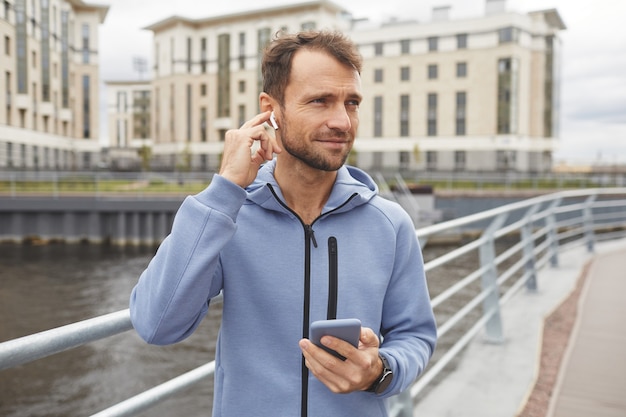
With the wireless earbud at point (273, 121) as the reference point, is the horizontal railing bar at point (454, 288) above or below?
below

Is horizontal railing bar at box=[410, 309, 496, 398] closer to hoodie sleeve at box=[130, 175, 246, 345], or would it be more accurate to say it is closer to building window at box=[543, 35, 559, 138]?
hoodie sleeve at box=[130, 175, 246, 345]

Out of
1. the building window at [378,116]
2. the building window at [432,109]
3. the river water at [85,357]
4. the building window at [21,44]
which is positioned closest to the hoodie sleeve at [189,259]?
the river water at [85,357]

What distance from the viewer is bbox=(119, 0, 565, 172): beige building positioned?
45.1 metres

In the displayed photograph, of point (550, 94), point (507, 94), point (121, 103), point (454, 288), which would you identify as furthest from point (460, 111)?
point (121, 103)

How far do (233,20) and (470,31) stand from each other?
21.5 m

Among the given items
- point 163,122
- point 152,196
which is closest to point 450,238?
point 152,196

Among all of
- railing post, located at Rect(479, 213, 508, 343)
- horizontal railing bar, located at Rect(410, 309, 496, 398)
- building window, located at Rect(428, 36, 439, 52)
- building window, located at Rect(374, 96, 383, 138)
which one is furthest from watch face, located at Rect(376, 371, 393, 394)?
building window, located at Rect(374, 96, 383, 138)

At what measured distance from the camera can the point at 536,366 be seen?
3.71 m

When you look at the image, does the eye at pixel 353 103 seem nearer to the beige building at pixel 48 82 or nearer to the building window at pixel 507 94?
the beige building at pixel 48 82

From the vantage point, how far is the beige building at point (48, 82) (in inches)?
439

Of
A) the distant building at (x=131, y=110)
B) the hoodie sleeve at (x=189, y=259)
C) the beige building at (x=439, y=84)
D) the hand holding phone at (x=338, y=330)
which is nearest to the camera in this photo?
the hand holding phone at (x=338, y=330)

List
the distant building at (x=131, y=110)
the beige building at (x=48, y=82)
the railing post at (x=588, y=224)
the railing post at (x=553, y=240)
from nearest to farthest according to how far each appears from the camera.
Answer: the railing post at (x=553, y=240) < the railing post at (x=588, y=224) < the beige building at (x=48, y=82) < the distant building at (x=131, y=110)

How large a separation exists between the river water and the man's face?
7.75m

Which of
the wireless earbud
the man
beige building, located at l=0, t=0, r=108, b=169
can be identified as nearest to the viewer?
the man
